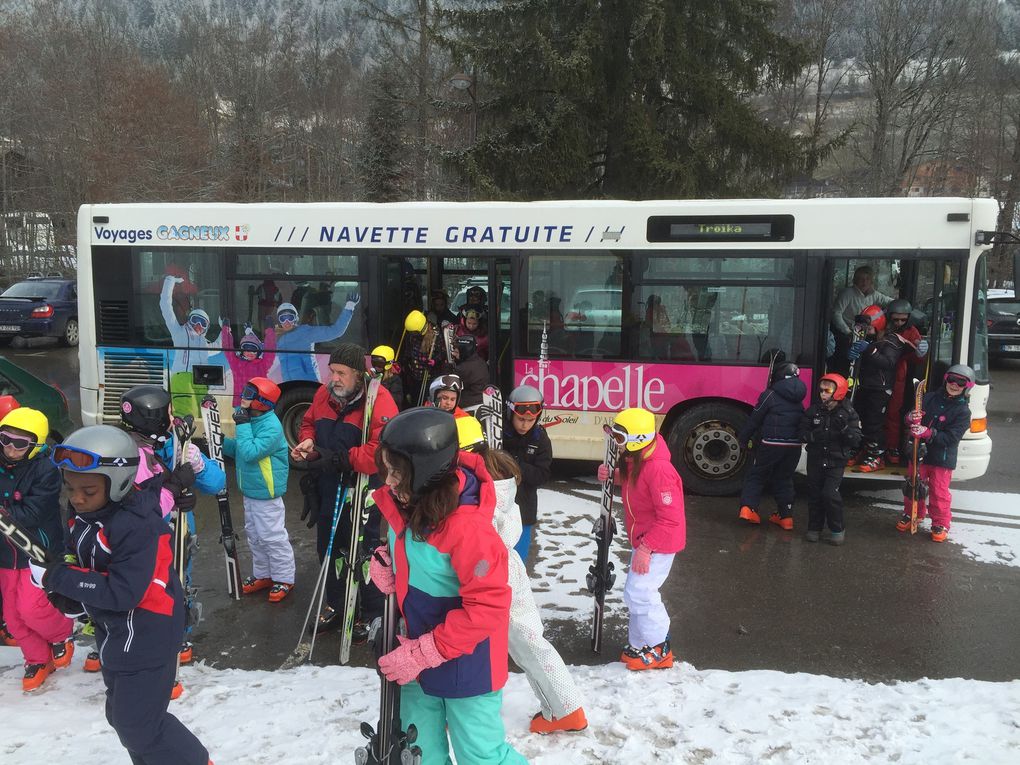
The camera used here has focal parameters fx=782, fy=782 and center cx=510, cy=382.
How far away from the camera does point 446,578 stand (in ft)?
8.52

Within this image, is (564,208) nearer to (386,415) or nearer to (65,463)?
(386,415)

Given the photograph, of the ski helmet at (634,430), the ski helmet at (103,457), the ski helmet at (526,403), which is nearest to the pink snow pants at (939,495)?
the ski helmet at (634,430)

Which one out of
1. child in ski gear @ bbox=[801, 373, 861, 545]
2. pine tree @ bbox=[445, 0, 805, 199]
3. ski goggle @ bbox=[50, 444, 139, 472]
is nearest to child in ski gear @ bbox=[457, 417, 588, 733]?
ski goggle @ bbox=[50, 444, 139, 472]

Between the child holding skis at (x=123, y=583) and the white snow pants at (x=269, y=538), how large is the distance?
7.39 feet

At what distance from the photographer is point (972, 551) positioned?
20.9 feet

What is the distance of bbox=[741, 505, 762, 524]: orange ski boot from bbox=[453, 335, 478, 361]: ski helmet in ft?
9.46

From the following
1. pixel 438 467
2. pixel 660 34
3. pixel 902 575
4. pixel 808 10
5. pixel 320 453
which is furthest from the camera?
pixel 808 10

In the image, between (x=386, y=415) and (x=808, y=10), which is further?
(x=808, y=10)

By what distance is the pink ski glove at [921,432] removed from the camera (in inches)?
258

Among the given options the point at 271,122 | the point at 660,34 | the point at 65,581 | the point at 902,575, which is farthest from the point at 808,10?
the point at 65,581

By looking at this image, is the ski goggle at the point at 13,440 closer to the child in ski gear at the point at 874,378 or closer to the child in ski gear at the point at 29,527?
the child in ski gear at the point at 29,527

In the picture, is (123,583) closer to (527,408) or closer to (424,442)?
(424,442)

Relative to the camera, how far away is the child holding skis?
282 centimetres

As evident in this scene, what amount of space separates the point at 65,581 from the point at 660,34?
52.9 feet
